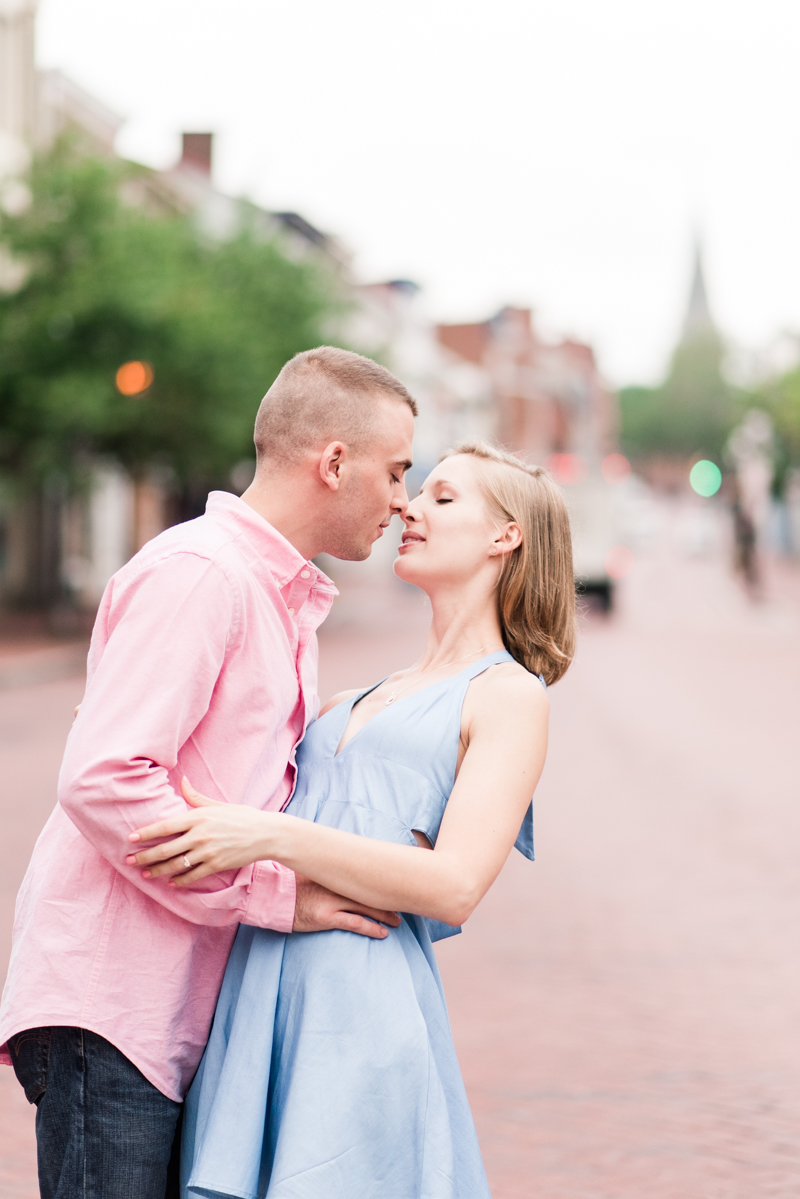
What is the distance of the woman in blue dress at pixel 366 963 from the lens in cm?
188

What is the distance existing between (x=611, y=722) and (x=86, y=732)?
39.1ft

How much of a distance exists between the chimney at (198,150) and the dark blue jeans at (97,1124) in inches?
1753

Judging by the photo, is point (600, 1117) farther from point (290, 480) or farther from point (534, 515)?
point (290, 480)

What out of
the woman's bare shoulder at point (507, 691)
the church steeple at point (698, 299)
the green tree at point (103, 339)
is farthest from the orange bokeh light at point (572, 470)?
the church steeple at point (698, 299)

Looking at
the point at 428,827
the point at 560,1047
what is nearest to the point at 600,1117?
the point at 560,1047

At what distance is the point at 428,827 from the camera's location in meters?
2.05

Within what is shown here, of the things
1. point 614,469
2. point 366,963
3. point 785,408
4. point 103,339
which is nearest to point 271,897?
point 366,963

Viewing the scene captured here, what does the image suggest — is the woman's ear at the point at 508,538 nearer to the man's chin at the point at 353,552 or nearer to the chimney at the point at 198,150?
the man's chin at the point at 353,552

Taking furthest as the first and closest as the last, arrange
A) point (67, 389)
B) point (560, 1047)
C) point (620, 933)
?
1. point (67, 389)
2. point (620, 933)
3. point (560, 1047)

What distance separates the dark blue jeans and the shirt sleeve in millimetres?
257

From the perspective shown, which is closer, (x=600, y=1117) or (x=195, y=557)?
(x=195, y=557)

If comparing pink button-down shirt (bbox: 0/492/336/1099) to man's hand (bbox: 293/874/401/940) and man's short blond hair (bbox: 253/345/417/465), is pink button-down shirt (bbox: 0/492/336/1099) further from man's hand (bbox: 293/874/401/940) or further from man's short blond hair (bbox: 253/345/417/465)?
man's short blond hair (bbox: 253/345/417/465)

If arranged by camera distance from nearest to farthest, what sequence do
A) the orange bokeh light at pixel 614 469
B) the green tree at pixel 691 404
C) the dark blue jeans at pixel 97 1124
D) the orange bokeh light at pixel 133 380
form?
the dark blue jeans at pixel 97 1124
the orange bokeh light at pixel 133 380
the orange bokeh light at pixel 614 469
the green tree at pixel 691 404

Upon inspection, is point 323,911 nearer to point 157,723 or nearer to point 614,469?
point 157,723
